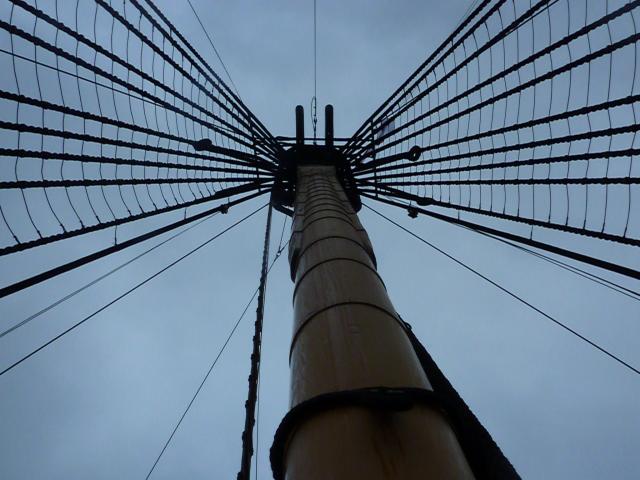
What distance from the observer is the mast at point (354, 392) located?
163 centimetres

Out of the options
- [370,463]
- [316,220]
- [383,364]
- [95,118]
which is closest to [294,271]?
[316,220]

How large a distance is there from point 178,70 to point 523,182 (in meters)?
5.88

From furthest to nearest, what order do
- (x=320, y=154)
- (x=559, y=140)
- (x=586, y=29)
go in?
(x=320, y=154) < (x=559, y=140) < (x=586, y=29)

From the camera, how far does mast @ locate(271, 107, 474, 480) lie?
1.63 meters

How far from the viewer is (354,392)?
5.77 ft

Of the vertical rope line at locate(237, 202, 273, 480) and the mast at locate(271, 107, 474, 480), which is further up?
the mast at locate(271, 107, 474, 480)

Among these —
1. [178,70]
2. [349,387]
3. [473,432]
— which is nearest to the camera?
[349,387]

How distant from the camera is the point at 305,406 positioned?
71.6 inches

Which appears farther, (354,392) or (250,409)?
(250,409)

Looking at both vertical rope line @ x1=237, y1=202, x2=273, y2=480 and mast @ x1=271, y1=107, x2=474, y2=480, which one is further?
vertical rope line @ x1=237, y1=202, x2=273, y2=480

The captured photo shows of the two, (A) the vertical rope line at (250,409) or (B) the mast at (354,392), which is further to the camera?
(A) the vertical rope line at (250,409)

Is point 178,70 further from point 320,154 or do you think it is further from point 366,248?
point 366,248

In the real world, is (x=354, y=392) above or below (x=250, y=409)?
above

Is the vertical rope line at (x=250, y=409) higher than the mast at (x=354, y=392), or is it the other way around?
the mast at (x=354, y=392)
